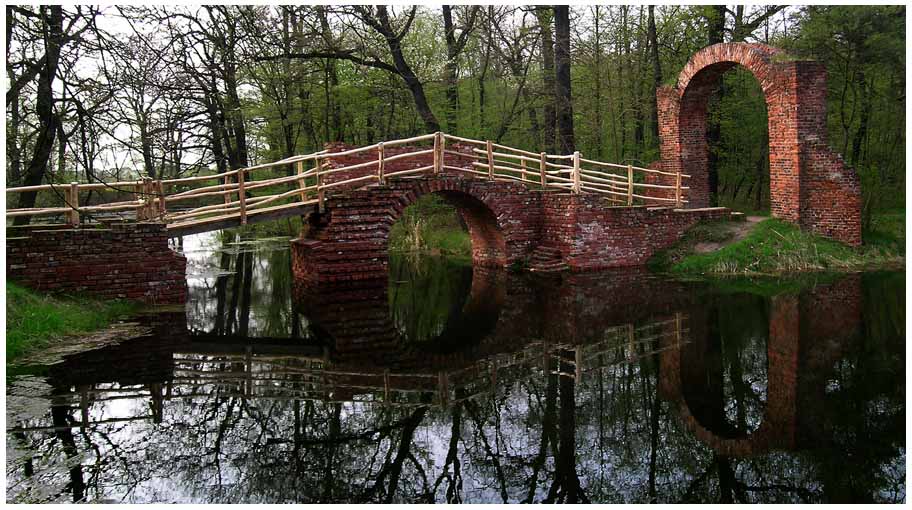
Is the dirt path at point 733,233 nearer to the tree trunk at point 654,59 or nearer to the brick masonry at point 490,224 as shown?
the brick masonry at point 490,224

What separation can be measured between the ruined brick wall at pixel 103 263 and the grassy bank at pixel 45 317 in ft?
1.29

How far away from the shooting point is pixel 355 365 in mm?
8031

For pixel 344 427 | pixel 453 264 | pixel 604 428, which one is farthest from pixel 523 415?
pixel 453 264

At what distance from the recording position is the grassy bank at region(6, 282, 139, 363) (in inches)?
328

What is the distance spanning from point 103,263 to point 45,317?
224 centimetres

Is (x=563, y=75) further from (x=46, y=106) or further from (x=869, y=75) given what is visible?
(x=46, y=106)

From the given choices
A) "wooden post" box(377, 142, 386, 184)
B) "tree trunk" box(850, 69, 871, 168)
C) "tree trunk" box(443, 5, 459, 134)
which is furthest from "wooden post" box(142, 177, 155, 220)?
"tree trunk" box(850, 69, 871, 168)

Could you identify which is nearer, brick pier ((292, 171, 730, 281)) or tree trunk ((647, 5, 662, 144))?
brick pier ((292, 171, 730, 281))

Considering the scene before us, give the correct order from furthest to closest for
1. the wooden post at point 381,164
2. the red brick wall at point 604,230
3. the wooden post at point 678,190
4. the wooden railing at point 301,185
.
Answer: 1. the wooden post at point 678,190
2. the red brick wall at point 604,230
3. the wooden post at point 381,164
4. the wooden railing at point 301,185

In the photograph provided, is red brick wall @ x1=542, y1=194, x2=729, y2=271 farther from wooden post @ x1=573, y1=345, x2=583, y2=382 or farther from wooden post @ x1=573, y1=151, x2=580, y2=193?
wooden post @ x1=573, y1=345, x2=583, y2=382

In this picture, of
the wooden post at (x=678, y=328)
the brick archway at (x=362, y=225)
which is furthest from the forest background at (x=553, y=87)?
the wooden post at (x=678, y=328)

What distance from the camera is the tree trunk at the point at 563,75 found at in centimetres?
1805

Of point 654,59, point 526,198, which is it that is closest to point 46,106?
point 526,198

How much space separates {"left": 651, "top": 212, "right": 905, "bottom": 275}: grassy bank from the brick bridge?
384mm
